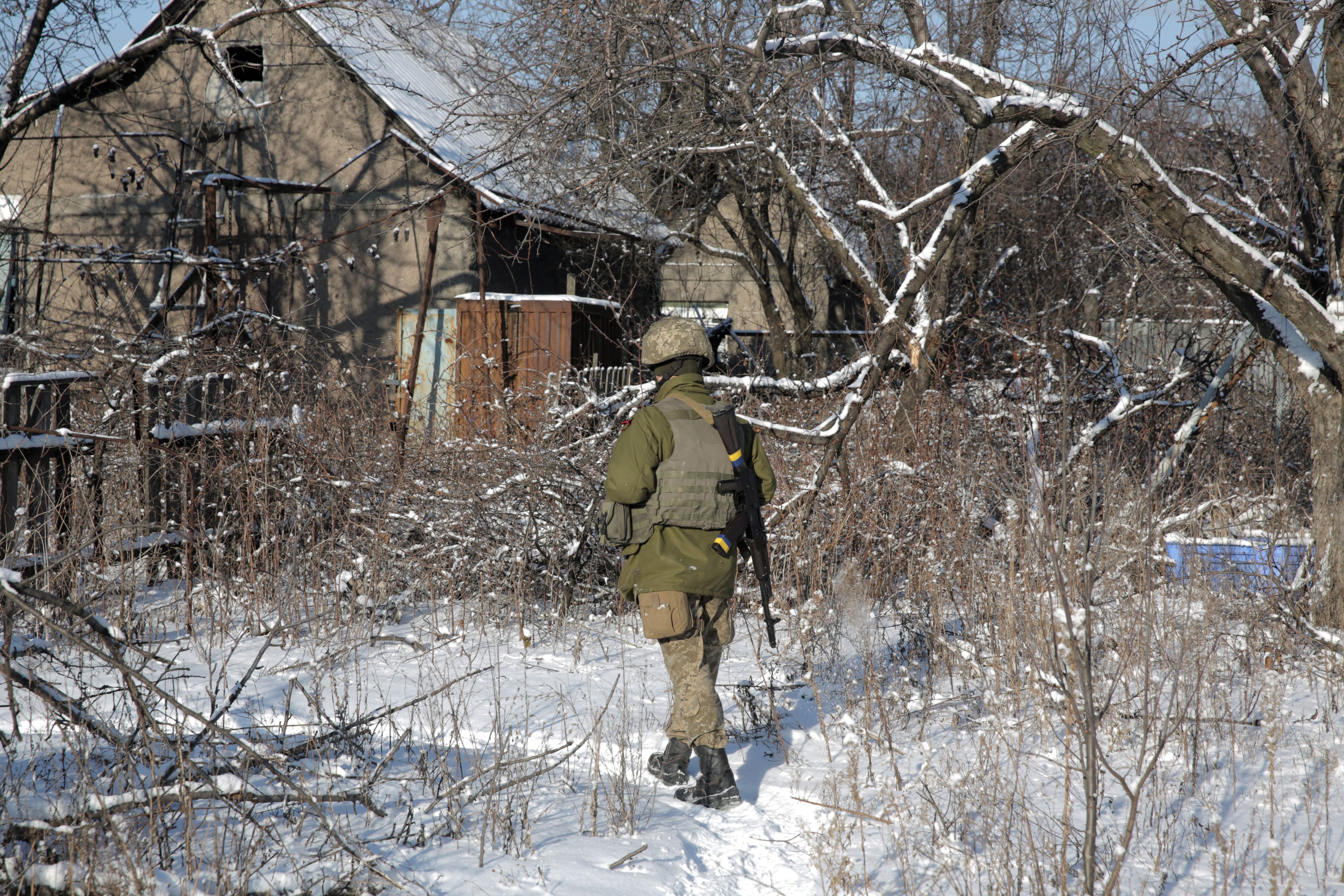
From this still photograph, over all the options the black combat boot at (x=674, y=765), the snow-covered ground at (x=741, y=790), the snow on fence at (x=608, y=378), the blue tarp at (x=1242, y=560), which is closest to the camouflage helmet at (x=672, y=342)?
the snow-covered ground at (x=741, y=790)

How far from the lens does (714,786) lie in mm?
3395

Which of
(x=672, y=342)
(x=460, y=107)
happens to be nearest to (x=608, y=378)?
(x=460, y=107)

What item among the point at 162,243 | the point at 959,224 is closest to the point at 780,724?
the point at 959,224

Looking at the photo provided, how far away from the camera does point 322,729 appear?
367 cm

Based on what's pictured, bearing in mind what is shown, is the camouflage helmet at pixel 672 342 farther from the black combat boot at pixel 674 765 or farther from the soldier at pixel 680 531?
the black combat boot at pixel 674 765

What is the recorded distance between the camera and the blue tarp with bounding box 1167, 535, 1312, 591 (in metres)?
5.04

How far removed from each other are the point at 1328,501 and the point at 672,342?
407 cm

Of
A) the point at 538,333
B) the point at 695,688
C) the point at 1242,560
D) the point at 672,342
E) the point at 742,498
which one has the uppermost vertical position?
the point at 538,333

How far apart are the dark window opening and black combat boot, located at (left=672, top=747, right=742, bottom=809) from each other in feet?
40.9

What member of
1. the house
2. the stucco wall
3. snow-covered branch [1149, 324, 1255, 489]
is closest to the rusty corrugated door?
the house

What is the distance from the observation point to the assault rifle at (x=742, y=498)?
11.5ft

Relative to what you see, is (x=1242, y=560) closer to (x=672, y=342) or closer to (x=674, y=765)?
(x=674, y=765)

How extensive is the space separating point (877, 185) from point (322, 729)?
573cm

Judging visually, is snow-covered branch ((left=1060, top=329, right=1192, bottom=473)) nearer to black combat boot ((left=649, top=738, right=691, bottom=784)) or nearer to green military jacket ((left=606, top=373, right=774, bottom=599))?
green military jacket ((left=606, top=373, right=774, bottom=599))
